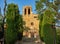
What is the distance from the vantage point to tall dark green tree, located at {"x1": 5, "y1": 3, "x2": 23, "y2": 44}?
1641 cm

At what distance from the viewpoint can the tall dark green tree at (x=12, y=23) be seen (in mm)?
16406

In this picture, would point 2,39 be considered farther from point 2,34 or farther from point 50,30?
point 50,30

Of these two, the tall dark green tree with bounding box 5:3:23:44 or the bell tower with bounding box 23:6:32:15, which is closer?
the tall dark green tree with bounding box 5:3:23:44

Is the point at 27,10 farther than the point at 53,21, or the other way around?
the point at 27,10

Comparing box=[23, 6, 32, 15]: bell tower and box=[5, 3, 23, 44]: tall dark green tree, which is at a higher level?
box=[23, 6, 32, 15]: bell tower

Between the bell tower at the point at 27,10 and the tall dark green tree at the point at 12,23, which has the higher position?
the bell tower at the point at 27,10

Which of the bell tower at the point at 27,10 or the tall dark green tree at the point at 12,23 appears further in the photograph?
the bell tower at the point at 27,10

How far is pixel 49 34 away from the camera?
1672cm

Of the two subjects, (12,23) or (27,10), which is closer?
(12,23)

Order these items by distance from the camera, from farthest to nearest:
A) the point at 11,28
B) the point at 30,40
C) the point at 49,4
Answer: the point at 49,4 < the point at 30,40 < the point at 11,28

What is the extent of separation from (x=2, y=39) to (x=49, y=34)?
4.48 metres

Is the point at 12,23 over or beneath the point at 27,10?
beneath

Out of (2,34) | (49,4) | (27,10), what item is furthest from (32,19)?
(2,34)

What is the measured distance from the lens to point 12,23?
16531 millimetres
